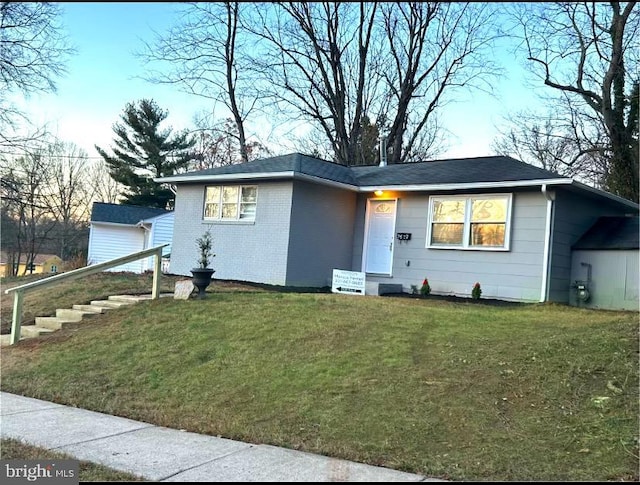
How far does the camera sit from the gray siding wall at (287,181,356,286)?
45.2ft

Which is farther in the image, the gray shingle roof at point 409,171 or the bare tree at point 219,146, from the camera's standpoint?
the bare tree at point 219,146

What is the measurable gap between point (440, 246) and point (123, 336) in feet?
25.1

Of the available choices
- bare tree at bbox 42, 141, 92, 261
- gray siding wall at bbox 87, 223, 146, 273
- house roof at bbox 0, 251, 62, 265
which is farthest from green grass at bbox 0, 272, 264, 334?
bare tree at bbox 42, 141, 92, 261

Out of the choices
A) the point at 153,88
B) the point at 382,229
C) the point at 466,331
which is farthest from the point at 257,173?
the point at 153,88

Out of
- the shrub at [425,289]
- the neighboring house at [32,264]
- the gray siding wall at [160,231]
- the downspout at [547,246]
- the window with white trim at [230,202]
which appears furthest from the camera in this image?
the neighboring house at [32,264]

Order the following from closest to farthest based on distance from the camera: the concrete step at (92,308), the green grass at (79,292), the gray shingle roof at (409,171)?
1. the concrete step at (92,308)
2. the green grass at (79,292)
3. the gray shingle roof at (409,171)

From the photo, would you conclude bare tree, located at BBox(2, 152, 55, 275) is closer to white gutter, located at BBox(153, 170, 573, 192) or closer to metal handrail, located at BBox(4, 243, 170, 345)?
white gutter, located at BBox(153, 170, 573, 192)

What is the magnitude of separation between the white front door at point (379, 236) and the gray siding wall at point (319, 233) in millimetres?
504

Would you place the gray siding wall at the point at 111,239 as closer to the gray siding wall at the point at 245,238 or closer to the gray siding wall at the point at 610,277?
the gray siding wall at the point at 245,238

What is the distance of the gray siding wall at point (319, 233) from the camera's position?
45.2 ft

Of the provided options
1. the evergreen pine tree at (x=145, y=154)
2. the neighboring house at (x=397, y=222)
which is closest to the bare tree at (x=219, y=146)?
the evergreen pine tree at (x=145, y=154)

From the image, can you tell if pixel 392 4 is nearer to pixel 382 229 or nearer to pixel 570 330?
pixel 382 229

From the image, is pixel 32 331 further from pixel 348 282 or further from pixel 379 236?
pixel 379 236

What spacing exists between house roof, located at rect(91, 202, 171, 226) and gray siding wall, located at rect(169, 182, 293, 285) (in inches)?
527
